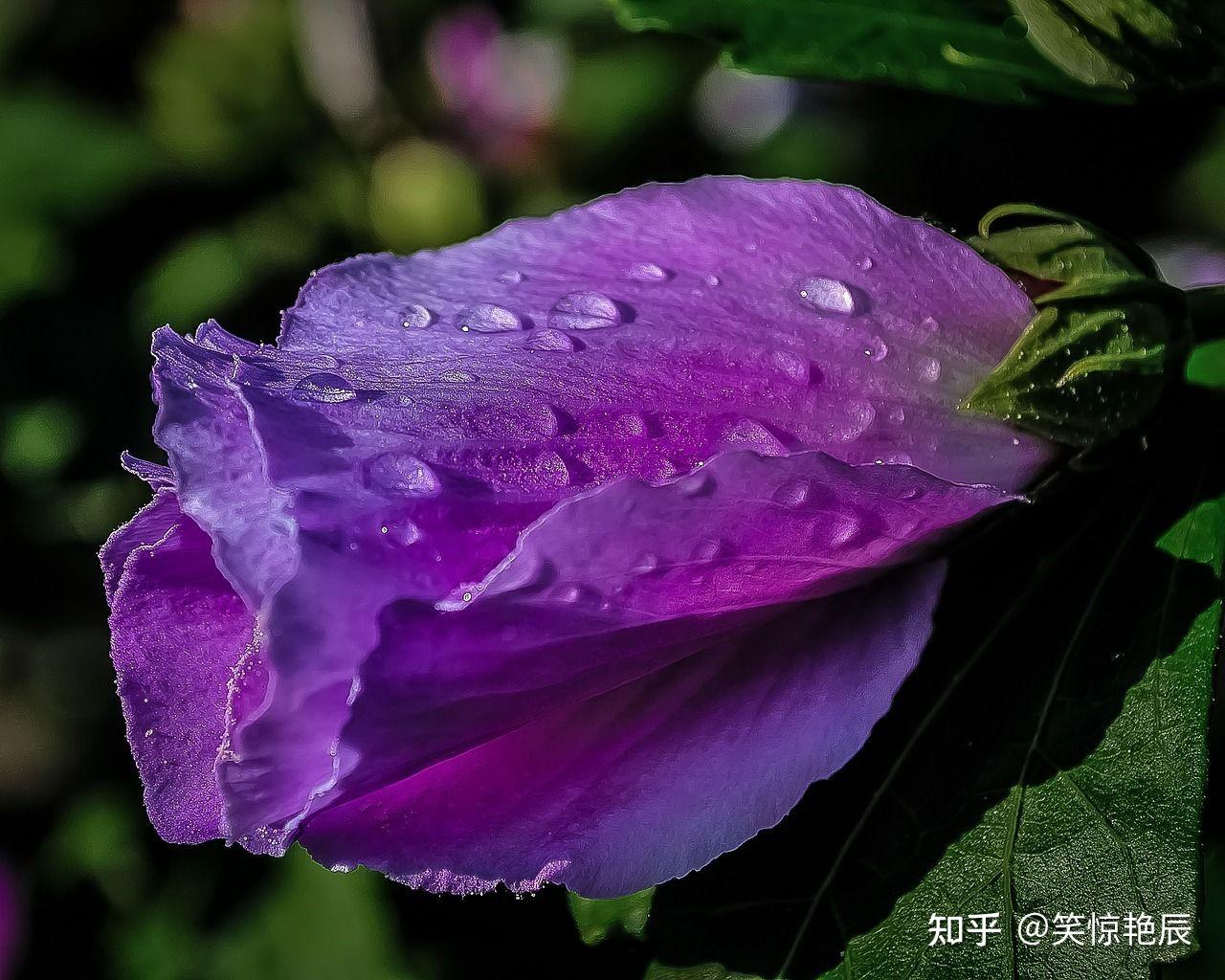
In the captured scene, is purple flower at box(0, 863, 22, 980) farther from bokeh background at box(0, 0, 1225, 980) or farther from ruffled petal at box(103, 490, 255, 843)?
ruffled petal at box(103, 490, 255, 843)

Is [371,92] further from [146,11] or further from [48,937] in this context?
[48,937]

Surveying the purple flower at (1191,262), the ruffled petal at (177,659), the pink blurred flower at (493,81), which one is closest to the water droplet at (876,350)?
the ruffled petal at (177,659)

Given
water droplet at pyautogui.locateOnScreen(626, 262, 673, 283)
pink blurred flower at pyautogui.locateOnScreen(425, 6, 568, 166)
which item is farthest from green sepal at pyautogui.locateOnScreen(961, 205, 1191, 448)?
pink blurred flower at pyautogui.locateOnScreen(425, 6, 568, 166)

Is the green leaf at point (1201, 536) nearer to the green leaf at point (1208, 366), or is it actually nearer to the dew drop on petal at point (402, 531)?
the green leaf at point (1208, 366)

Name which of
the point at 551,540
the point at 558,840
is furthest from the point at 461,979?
the point at 551,540

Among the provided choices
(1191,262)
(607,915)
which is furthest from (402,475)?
(1191,262)
